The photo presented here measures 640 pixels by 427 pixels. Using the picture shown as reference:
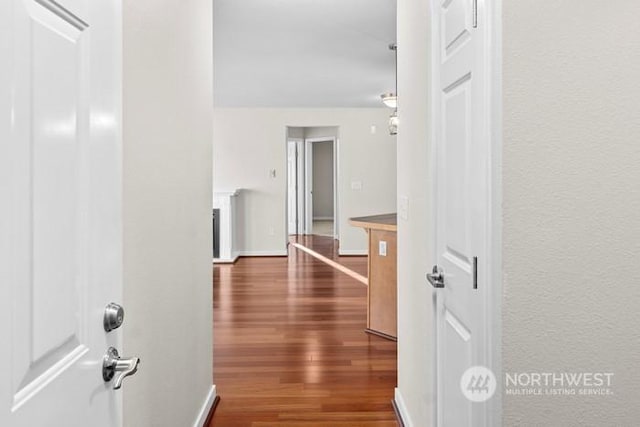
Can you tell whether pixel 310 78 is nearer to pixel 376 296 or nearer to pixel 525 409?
pixel 376 296

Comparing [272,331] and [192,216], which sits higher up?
[192,216]

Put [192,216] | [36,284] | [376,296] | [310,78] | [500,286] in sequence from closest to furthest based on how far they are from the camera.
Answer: [36,284]
[500,286]
[192,216]
[376,296]
[310,78]

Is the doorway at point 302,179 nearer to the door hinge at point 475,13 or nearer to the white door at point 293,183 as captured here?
the white door at point 293,183

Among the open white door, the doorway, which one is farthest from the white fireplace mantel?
the open white door

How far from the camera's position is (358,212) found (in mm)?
8797

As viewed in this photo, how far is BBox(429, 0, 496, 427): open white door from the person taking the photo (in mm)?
1383

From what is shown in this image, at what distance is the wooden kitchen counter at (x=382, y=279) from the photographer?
4.08 meters

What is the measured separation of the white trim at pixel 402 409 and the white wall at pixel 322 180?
39.0 feet

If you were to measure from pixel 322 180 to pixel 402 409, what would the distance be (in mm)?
12165

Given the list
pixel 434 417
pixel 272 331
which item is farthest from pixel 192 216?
pixel 272 331

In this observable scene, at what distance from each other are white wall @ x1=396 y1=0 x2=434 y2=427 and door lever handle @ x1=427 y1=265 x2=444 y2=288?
102 millimetres

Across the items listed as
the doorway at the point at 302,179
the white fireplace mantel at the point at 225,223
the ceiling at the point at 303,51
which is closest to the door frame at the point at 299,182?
the doorway at the point at 302,179

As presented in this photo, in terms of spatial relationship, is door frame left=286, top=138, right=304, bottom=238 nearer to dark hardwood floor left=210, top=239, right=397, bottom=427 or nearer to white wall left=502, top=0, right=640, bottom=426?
dark hardwood floor left=210, top=239, right=397, bottom=427

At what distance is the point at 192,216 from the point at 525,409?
1.63m
